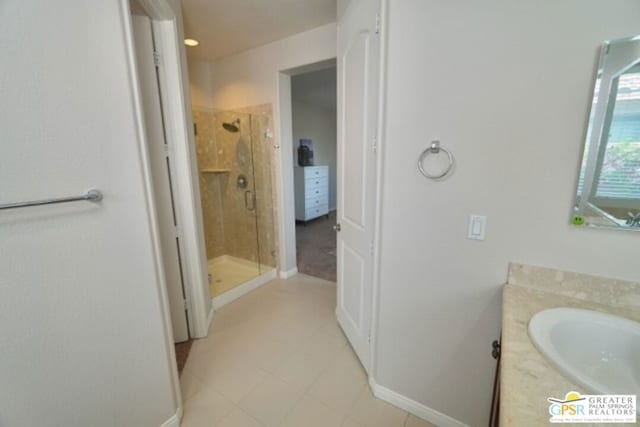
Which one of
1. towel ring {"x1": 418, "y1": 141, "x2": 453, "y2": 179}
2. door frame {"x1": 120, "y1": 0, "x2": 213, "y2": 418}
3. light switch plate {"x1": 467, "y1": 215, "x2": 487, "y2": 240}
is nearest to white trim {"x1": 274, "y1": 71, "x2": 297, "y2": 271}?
door frame {"x1": 120, "y1": 0, "x2": 213, "y2": 418}

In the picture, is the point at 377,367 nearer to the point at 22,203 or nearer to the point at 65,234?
the point at 65,234

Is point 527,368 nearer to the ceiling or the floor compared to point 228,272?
nearer to the ceiling

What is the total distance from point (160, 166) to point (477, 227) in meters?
1.94

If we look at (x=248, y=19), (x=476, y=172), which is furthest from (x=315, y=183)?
(x=476, y=172)

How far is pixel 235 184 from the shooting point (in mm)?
3367

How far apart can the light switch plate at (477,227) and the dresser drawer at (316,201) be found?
4597 mm

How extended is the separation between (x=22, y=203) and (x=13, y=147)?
0.18 m

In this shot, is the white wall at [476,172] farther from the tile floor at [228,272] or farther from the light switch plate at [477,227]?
the tile floor at [228,272]

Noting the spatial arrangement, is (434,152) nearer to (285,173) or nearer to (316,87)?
(285,173)

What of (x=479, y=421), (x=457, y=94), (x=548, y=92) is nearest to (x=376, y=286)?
(x=479, y=421)

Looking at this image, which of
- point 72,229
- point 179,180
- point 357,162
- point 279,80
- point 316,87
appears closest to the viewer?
point 72,229

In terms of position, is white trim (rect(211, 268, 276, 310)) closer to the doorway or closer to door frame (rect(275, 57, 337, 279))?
door frame (rect(275, 57, 337, 279))

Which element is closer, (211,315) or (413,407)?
(413,407)

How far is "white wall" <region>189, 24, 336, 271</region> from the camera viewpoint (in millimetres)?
2537
